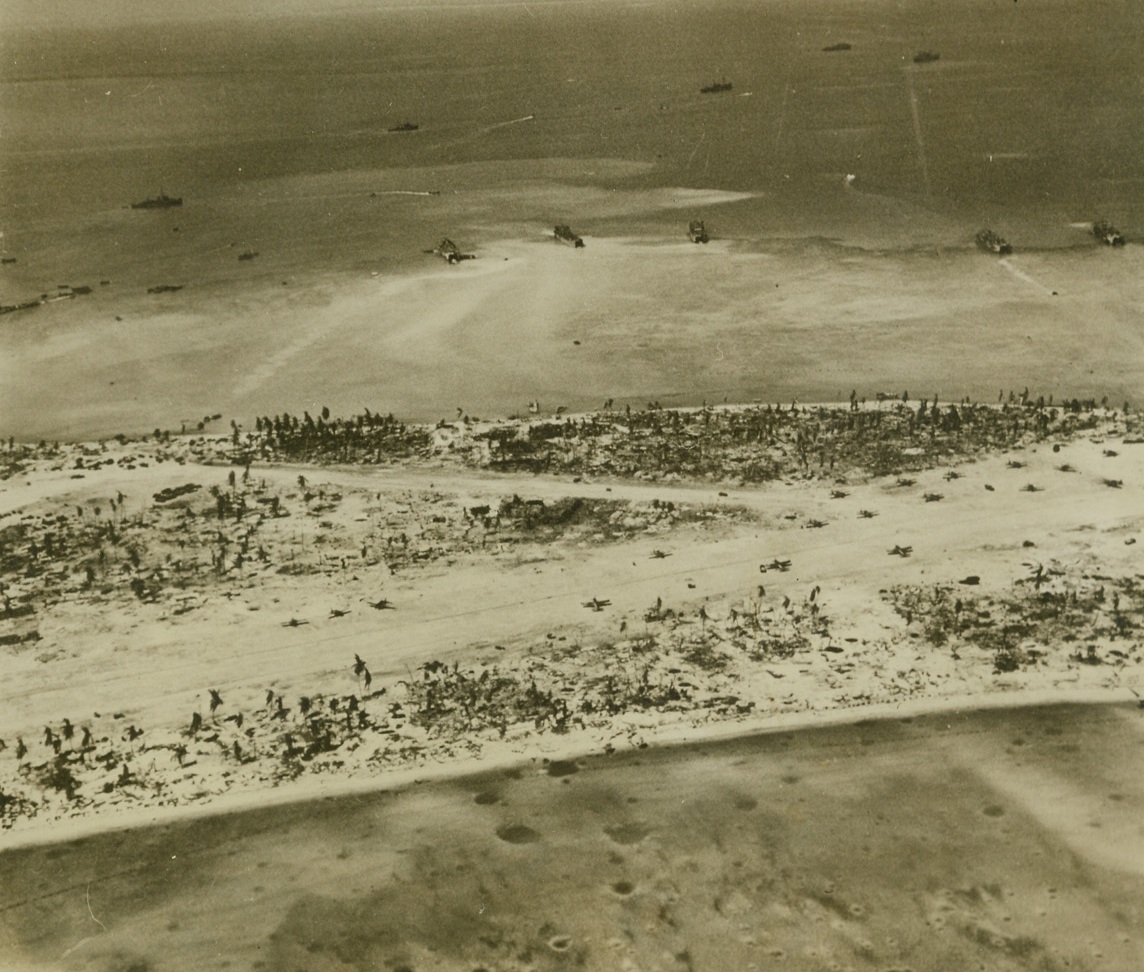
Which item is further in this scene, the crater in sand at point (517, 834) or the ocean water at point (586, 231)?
the ocean water at point (586, 231)

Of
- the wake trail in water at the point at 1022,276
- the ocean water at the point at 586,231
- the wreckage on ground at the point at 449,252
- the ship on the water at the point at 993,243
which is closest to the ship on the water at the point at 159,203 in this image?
the ocean water at the point at 586,231

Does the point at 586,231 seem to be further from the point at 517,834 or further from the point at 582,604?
the point at 517,834

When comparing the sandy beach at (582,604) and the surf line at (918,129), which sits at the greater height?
the surf line at (918,129)

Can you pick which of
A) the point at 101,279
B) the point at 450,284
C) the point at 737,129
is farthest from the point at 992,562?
the point at 737,129

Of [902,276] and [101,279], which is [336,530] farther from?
[101,279]

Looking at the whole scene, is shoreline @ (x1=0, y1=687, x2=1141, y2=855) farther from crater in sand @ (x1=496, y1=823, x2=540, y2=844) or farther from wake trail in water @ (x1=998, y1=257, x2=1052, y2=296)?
wake trail in water @ (x1=998, y1=257, x2=1052, y2=296)

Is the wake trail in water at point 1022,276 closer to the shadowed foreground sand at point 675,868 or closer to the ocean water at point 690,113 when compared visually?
the ocean water at point 690,113
